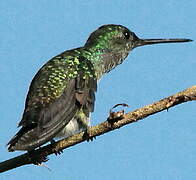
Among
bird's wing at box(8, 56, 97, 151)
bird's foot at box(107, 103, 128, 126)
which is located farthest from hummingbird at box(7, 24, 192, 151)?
bird's foot at box(107, 103, 128, 126)

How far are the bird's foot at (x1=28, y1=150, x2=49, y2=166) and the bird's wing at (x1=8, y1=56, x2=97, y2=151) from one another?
107mm

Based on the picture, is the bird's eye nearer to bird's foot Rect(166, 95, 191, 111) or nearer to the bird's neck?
the bird's neck

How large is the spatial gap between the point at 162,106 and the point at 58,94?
8.49ft

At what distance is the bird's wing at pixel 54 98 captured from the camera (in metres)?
6.21

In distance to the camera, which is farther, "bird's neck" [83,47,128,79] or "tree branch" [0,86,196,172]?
"bird's neck" [83,47,128,79]

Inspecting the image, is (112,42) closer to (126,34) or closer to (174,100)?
(126,34)

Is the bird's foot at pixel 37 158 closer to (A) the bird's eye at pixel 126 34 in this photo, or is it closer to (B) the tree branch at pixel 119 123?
(B) the tree branch at pixel 119 123

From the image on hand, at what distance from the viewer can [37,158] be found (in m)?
5.97

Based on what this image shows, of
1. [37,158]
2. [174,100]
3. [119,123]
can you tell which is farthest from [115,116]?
[37,158]

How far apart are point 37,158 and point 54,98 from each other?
1194 mm

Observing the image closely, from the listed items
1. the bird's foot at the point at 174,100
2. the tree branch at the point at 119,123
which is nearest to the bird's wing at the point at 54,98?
the tree branch at the point at 119,123

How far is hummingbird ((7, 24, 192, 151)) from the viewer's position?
6414 millimetres

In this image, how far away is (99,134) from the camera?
5.16m

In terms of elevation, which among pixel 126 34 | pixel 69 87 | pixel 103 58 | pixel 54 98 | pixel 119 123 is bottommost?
pixel 119 123
